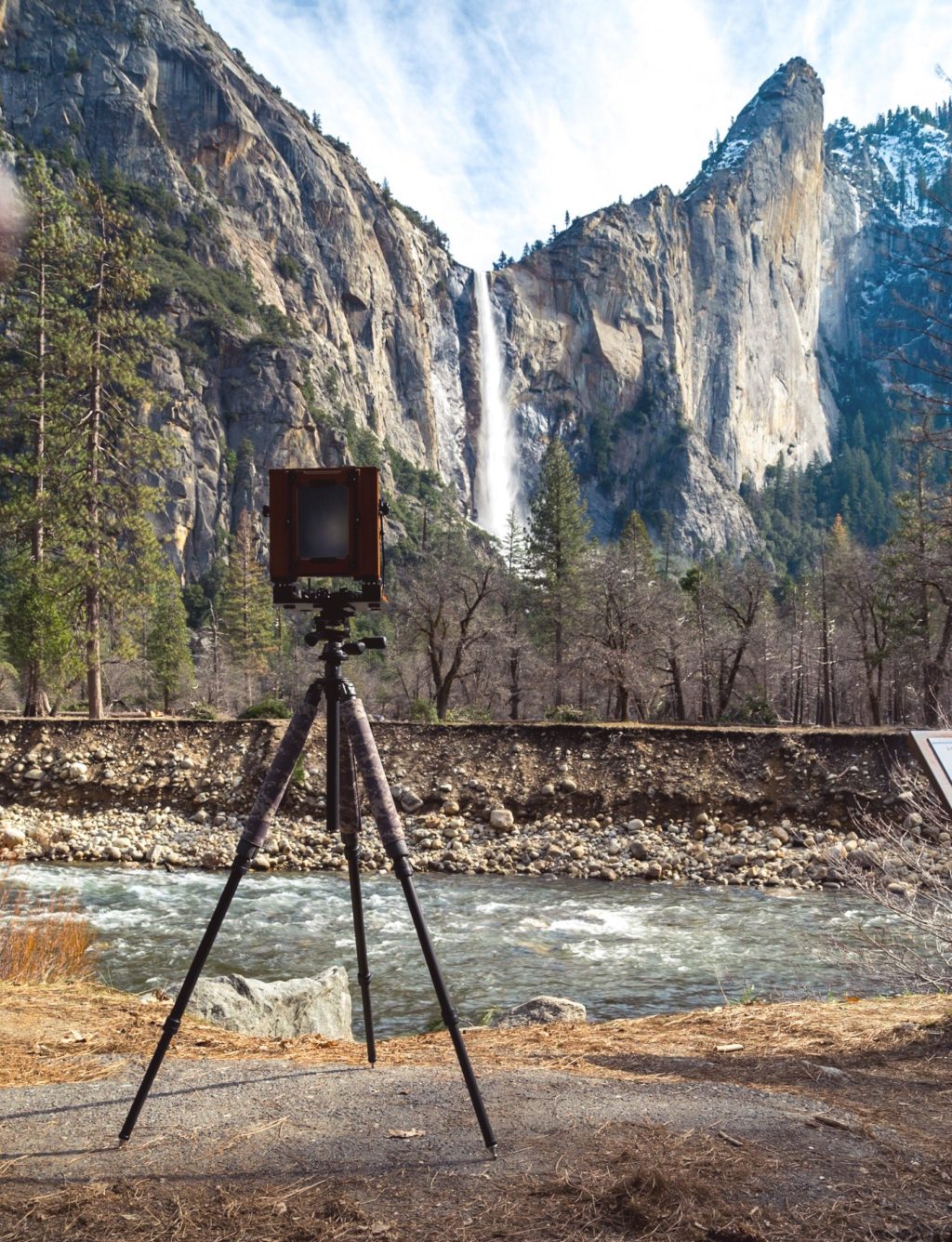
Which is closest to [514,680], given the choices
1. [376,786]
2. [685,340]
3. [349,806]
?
[349,806]

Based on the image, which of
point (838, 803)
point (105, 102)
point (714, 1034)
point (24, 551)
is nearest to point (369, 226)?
point (105, 102)

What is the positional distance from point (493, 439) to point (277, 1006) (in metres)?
131

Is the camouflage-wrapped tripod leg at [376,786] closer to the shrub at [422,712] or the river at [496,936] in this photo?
the river at [496,936]

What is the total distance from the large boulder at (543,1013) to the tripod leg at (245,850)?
Answer: 380cm

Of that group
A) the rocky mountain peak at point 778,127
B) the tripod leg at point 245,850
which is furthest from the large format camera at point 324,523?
the rocky mountain peak at point 778,127

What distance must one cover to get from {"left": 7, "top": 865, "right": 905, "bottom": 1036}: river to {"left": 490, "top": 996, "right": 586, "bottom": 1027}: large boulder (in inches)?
86.1

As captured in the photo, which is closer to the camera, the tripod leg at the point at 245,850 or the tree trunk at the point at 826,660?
the tripod leg at the point at 245,850

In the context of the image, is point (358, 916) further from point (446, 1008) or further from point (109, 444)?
point (109, 444)

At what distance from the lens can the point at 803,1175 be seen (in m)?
2.97

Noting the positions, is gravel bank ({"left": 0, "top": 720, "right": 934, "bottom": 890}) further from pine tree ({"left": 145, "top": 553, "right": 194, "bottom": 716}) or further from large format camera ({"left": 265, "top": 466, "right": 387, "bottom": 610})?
pine tree ({"left": 145, "top": 553, "right": 194, "bottom": 716})

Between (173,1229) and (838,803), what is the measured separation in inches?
819

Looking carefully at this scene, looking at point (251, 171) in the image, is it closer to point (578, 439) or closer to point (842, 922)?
point (578, 439)

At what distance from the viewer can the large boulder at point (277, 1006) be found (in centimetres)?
596

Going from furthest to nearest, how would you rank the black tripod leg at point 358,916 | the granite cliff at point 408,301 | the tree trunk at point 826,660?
the granite cliff at point 408,301
the tree trunk at point 826,660
the black tripod leg at point 358,916
